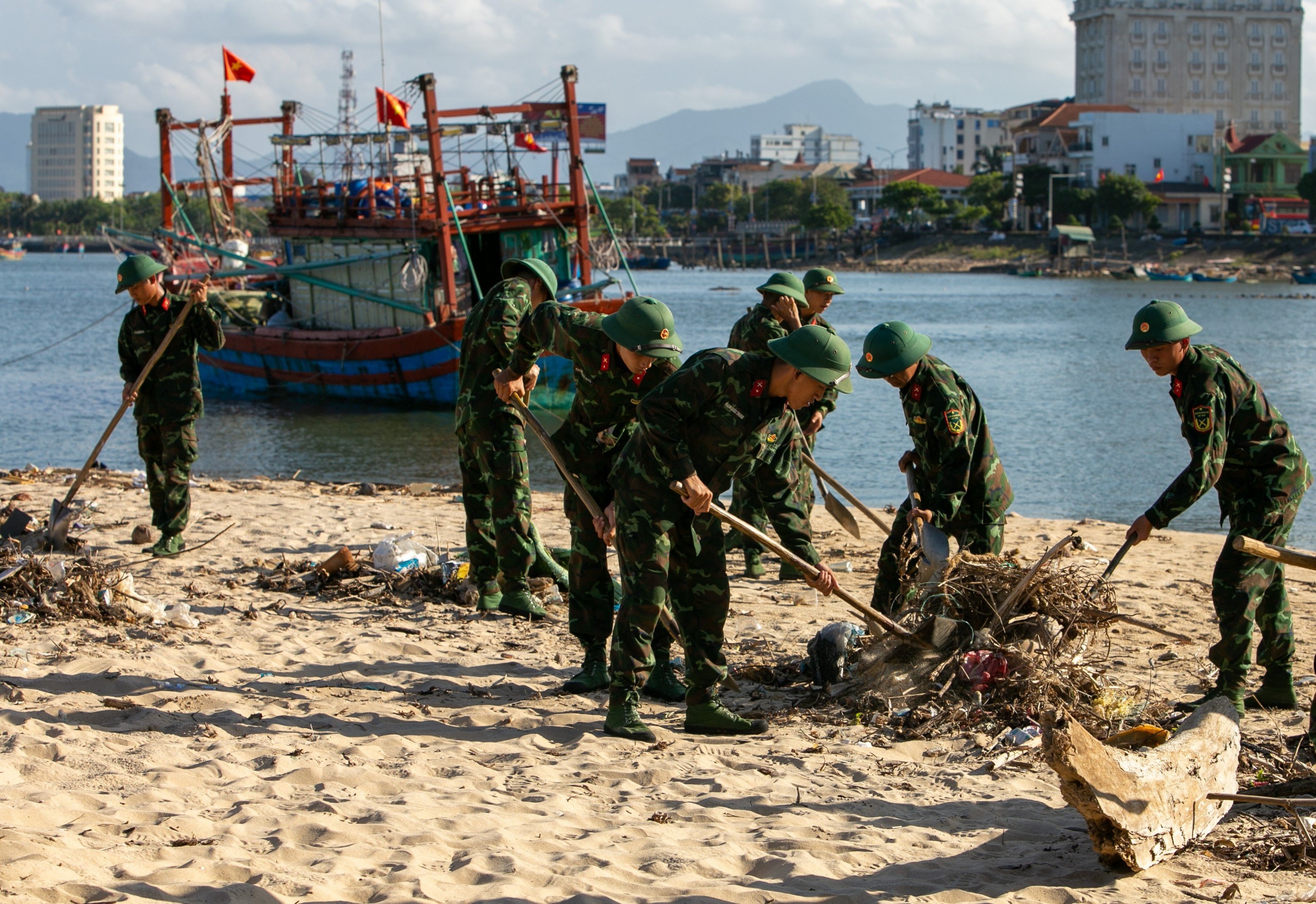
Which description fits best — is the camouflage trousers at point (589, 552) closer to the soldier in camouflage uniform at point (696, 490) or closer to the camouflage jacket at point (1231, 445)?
the soldier in camouflage uniform at point (696, 490)

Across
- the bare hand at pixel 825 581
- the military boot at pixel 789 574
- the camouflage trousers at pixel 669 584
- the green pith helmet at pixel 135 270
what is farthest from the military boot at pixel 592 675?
the green pith helmet at pixel 135 270

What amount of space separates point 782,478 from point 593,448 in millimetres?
2113

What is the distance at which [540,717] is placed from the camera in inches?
203

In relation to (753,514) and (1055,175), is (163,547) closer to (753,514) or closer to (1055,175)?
(753,514)

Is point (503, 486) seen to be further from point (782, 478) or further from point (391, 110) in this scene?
point (391, 110)

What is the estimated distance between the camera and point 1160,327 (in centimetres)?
480

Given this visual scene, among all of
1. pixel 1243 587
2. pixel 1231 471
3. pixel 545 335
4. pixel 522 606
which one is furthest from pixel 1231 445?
pixel 522 606

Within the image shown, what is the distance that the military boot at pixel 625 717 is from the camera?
4863 mm

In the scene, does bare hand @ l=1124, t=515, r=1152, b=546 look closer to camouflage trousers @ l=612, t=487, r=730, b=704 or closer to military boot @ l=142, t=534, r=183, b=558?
camouflage trousers @ l=612, t=487, r=730, b=704

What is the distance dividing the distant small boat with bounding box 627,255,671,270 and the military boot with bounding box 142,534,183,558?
3799 inches

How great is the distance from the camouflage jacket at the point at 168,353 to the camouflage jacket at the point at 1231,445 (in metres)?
5.52

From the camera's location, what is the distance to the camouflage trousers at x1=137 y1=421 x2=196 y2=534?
7.75 m

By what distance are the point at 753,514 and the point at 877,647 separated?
2688mm

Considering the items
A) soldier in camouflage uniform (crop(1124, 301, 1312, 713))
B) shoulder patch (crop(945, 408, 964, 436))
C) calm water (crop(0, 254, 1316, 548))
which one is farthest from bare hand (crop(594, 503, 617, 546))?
calm water (crop(0, 254, 1316, 548))
